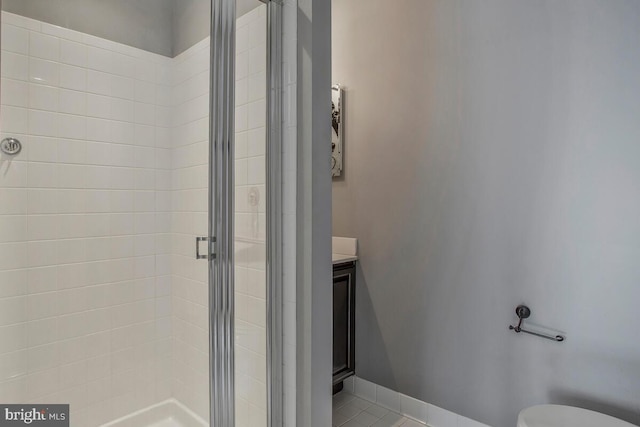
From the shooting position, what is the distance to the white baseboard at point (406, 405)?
2.02 metres

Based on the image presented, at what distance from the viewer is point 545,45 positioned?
5.62ft

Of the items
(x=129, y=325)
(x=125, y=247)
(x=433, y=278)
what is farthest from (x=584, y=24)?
(x=129, y=325)

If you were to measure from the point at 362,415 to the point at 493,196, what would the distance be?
145 centimetres

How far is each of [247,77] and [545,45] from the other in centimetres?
136

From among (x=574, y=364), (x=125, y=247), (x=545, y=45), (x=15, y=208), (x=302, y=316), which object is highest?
(x=545, y=45)

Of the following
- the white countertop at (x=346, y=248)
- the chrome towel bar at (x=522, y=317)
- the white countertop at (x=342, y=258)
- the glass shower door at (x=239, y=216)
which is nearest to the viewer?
the glass shower door at (x=239, y=216)

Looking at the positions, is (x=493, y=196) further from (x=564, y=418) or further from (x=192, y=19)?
(x=192, y=19)

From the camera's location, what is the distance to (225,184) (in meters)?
1.44

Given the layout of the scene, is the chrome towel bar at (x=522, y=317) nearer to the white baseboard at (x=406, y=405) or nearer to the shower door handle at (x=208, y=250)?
the white baseboard at (x=406, y=405)

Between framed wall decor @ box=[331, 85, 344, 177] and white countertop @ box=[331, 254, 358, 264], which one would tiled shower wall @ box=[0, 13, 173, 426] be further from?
framed wall decor @ box=[331, 85, 344, 177]

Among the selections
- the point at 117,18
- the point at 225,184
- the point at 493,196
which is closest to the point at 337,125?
the point at 493,196

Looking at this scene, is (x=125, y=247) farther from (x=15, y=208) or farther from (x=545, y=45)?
(x=545, y=45)

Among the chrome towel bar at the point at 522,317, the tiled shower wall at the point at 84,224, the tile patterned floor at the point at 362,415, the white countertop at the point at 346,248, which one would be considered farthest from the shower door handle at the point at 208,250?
the chrome towel bar at the point at 522,317

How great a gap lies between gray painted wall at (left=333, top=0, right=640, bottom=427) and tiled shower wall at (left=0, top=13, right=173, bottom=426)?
4.05ft
